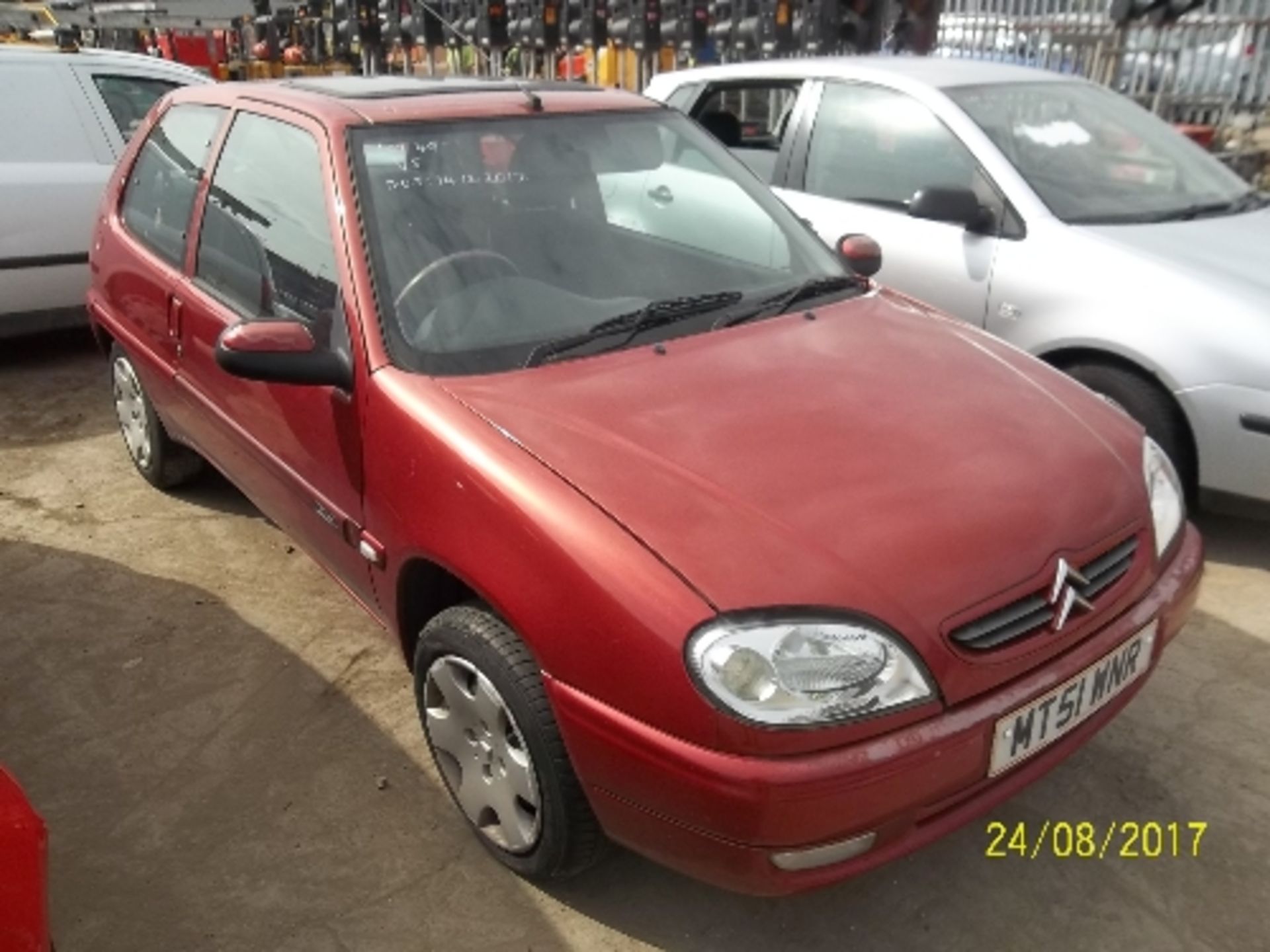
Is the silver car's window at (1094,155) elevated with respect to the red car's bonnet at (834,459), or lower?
elevated

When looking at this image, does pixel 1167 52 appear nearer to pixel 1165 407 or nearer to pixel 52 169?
pixel 1165 407

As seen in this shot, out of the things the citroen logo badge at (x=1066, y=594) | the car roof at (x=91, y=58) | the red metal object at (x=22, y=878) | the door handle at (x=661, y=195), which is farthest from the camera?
the car roof at (x=91, y=58)

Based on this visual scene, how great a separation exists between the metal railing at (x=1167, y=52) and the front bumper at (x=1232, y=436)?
19.7 feet

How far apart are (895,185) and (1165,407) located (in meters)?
1.44

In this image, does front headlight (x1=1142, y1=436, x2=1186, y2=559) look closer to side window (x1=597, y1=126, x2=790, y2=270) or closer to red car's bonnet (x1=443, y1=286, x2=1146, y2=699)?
red car's bonnet (x1=443, y1=286, x2=1146, y2=699)

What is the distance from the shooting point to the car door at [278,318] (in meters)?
2.63

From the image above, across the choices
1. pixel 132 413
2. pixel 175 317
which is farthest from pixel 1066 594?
pixel 132 413

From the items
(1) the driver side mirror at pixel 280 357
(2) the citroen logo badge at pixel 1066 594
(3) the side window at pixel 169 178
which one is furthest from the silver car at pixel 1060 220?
(2) the citroen logo badge at pixel 1066 594

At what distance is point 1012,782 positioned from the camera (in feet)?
6.77

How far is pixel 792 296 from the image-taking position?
2887 millimetres

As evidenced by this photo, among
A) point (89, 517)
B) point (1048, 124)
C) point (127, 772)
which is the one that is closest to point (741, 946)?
point (127, 772)

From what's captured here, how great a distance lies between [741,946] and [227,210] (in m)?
2.41

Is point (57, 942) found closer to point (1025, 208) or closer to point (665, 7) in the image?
point (1025, 208)

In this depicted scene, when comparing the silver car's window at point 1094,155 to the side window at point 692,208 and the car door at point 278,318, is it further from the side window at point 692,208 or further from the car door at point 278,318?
the car door at point 278,318
